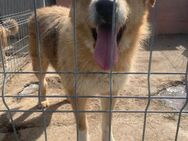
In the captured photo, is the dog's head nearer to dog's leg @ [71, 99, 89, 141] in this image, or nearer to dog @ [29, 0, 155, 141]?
dog @ [29, 0, 155, 141]

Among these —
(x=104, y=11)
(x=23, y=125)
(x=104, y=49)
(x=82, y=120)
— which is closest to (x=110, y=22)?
(x=104, y=11)

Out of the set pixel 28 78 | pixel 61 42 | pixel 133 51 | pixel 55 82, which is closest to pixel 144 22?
pixel 133 51

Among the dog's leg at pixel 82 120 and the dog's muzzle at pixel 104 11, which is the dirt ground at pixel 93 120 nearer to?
the dog's leg at pixel 82 120

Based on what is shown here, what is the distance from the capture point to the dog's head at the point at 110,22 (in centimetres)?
249

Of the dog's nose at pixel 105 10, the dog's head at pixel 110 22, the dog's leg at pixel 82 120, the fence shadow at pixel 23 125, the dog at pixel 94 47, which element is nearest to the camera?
the dog's nose at pixel 105 10

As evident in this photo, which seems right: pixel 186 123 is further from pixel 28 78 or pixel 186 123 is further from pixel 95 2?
pixel 28 78

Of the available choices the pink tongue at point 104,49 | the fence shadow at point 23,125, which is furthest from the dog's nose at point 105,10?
the fence shadow at point 23,125

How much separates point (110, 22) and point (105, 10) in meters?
0.11

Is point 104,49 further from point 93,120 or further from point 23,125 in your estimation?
point 23,125

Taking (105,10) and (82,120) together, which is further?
(82,120)

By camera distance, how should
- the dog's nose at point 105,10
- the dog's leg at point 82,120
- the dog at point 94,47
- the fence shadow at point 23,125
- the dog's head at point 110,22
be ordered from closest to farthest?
the dog's nose at point 105,10 < the dog's head at point 110,22 < the dog at point 94,47 < the dog's leg at point 82,120 < the fence shadow at point 23,125

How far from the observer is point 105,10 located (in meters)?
2.46

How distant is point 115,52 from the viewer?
8.84 ft

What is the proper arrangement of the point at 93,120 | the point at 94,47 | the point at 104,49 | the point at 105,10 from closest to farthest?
1. the point at 105,10
2. the point at 104,49
3. the point at 94,47
4. the point at 93,120
